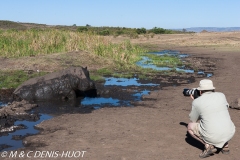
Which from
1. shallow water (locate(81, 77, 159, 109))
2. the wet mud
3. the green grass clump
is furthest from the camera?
the green grass clump

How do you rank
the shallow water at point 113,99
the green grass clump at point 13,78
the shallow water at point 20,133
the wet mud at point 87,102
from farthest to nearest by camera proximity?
the green grass clump at point 13,78 → the shallow water at point 113,99 → the wet mud at point 87,102 → the shallow water at point 20,133

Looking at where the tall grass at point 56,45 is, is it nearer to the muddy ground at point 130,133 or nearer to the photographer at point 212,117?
the muddy ground at point 130,133

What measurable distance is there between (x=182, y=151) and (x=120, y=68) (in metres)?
11.8

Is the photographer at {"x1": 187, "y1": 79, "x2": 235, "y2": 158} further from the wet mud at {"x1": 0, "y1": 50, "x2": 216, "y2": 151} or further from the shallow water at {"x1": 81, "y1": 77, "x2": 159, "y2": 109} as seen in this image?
the shallow water at {"x1": 81, "y1": 77, "x2": 159, "y2": 109}

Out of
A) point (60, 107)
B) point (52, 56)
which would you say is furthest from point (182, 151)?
point (52, 56)

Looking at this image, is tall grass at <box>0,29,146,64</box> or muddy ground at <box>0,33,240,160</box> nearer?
muddy ground at <box>0,33,240,160</box>

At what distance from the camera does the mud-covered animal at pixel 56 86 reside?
426 inches

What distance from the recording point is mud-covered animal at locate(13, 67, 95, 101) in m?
10.8

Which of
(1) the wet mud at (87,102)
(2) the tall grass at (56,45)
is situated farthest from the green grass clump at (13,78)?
(2) the tall grass at (56,45)

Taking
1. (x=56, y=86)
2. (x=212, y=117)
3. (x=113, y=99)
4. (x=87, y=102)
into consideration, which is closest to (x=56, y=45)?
(x=56, y=86)

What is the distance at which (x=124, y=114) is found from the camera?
9125 mm

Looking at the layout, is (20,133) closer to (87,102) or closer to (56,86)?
(87,102)

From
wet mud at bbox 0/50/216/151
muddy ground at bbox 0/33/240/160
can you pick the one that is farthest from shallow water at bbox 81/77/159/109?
muddy ground at bbox 0/33/240/160

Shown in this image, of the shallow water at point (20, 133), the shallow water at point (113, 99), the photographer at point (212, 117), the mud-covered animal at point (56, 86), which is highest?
the photographer at point (212, 117)
